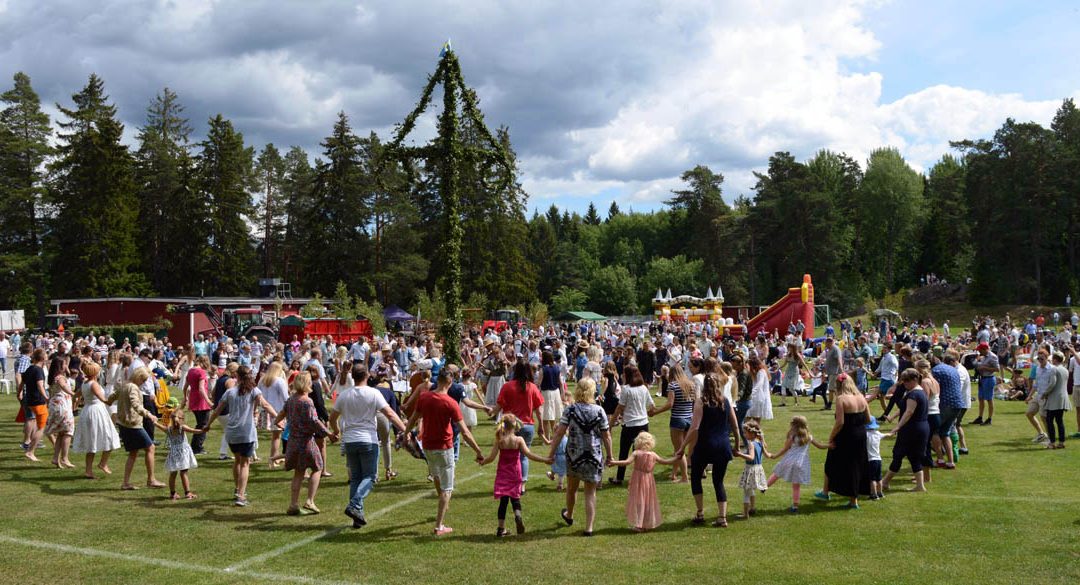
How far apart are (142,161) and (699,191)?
55946 mm

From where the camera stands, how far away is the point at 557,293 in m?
89.5

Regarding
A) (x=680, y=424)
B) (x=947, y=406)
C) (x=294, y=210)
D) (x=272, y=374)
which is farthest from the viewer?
(x=294, y=210)

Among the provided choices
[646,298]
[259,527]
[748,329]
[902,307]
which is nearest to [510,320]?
[748,329]

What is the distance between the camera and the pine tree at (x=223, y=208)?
194 ft

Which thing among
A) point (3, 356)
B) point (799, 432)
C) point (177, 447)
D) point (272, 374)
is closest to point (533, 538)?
point (799, 432)

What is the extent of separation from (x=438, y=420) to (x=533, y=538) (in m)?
1.53

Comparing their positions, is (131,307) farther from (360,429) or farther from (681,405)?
(681,405)

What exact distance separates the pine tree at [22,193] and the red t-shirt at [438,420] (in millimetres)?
54388

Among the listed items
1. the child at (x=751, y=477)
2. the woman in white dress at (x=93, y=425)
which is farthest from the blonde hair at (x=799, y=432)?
the woman in white dress at (x=93, y=425)

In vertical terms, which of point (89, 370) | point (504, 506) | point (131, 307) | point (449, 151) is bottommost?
point (504, 506)

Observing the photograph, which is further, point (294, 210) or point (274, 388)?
point (294, 210)

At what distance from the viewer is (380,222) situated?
5975cm

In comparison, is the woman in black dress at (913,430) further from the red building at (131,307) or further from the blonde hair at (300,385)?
the red building at (131,307)

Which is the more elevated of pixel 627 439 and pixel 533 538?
pixel 627 439
